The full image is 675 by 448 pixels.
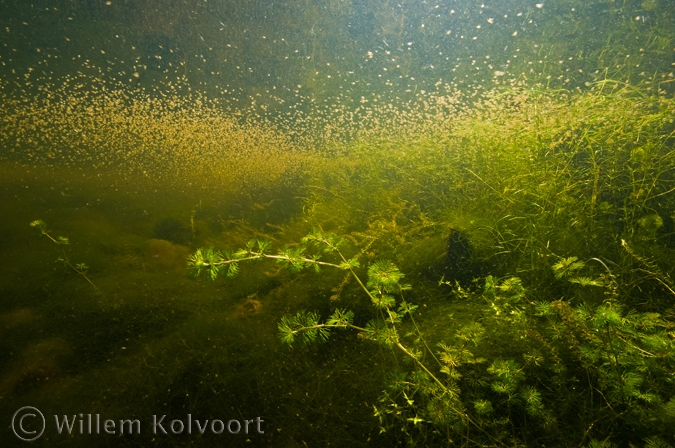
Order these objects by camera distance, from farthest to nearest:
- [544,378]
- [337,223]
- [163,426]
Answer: [337,223], [163,426], [544,378]

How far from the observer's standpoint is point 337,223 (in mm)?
2711

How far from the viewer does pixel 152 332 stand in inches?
78.5

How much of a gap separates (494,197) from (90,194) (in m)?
3.48

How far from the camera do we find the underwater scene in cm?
130

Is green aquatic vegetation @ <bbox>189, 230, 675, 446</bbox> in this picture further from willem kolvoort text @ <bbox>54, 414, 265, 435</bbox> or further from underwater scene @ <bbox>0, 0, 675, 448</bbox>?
willem kolvoort text @ <bbox>54, 414, 265, 435</bbox>

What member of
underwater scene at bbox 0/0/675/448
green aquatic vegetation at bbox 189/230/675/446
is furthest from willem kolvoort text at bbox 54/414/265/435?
green aquatic vegetation at bbox 189/230/675/446

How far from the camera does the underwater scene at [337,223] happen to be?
1.30m

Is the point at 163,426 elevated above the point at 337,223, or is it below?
below

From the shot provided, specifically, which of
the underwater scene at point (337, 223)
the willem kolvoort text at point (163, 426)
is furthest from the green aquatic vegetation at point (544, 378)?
the willem kolvoort text at point (163, 426)

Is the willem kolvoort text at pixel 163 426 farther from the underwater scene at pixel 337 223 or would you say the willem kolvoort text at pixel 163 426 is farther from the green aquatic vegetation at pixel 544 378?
the green aquatic vegetation at pixel 544 378

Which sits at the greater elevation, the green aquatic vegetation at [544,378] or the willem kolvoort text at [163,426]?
the green aquatic vegetation at [544,378]

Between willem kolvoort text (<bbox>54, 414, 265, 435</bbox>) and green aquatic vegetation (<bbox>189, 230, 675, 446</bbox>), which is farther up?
green aquatic vegetation (<bbox>189, 230, 675, 446</bbox>)

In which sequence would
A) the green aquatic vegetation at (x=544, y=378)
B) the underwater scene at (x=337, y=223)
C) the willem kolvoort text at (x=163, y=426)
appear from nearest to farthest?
the green aquatic vegetation at (x=544, y=378) → the underwater scene at (x=337, y=223) → the willem kolvoort text at (x=163, y=426)

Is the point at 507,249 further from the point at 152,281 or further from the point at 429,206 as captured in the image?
the point at 152,281
